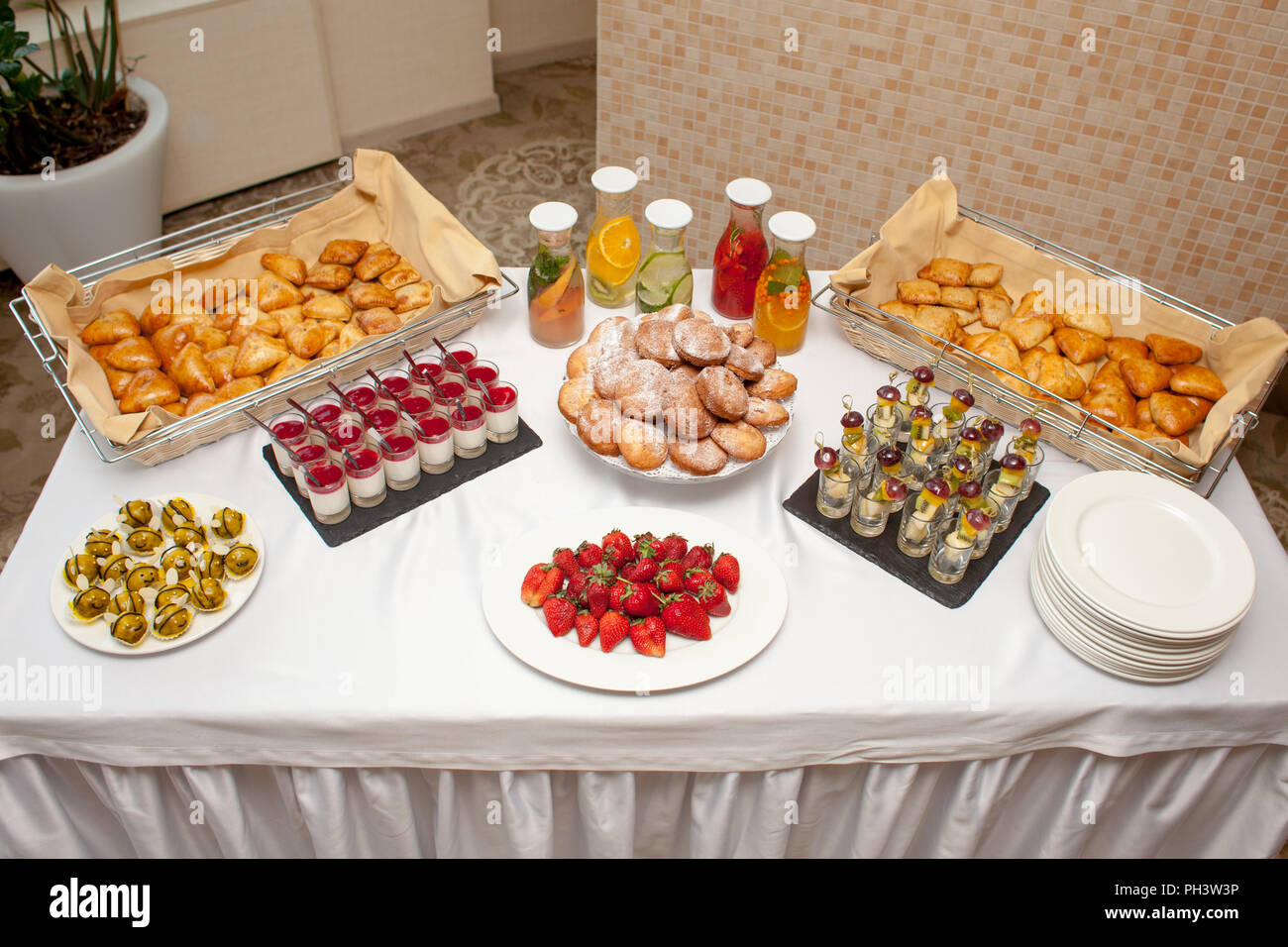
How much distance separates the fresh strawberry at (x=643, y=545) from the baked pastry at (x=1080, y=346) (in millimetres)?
872

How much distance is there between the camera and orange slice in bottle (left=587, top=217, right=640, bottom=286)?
70.3 inches

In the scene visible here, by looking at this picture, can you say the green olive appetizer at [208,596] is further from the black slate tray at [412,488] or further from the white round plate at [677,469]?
the white round plate at [677,469]

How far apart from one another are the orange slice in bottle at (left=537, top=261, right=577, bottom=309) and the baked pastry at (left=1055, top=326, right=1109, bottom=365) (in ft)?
2.92

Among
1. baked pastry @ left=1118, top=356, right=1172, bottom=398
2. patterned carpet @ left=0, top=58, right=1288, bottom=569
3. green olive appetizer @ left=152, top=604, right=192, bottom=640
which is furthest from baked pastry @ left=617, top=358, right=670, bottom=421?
patterned carpet @ left=0, top=58, right=1288, bottom=569

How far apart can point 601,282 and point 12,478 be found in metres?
1.87

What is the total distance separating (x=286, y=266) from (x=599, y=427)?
2.61 ft

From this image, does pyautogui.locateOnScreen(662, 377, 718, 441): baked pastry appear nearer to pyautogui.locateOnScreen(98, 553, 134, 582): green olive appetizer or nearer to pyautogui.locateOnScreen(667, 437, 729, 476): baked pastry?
pyautogui.locateOnScreen(667, 437, 729, 476): baked pastry

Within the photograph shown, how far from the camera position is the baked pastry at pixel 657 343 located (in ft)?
5.18

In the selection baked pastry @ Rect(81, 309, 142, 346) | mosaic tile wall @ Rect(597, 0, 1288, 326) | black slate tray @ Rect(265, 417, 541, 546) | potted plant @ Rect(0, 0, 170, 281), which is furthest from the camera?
potted plant @ Rect(0, 0, 170, 281)

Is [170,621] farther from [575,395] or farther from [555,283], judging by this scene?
[555,283]

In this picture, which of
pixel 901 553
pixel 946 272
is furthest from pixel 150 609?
pixel 946 272

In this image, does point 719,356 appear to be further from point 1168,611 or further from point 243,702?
point 243,702

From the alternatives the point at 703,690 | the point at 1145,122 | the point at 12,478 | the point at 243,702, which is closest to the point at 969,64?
the point at 1145,122

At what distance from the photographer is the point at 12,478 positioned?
2668 mm
